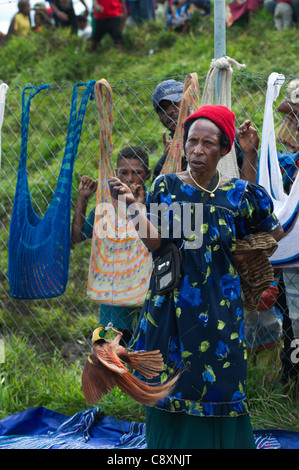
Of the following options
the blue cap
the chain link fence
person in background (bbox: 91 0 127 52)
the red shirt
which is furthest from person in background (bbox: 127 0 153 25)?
the blue cap

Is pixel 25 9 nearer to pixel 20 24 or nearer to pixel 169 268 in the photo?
pixel 20 24

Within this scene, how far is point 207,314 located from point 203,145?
65 cm

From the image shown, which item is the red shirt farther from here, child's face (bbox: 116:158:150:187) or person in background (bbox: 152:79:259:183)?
child's face (bbox: 116:158:150:187)

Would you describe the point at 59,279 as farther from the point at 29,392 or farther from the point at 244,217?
the point at 244,217

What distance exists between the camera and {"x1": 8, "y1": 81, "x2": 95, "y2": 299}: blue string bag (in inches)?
129

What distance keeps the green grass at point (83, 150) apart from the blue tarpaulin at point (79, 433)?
75mm

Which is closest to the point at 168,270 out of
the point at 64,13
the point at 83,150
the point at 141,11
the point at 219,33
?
the point at 219,33

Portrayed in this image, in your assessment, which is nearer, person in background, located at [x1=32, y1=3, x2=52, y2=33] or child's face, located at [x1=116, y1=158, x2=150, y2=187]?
child's face, located at [x1=116, y1=158, x2=150, y2=187]

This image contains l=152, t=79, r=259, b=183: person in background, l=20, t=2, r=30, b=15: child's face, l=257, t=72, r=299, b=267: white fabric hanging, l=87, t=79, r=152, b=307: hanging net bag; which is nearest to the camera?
l=257, t=72, r=299, b=267: white fabric hanging

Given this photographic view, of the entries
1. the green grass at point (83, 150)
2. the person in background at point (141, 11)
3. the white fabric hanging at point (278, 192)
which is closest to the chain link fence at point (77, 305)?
the green grass at point (83, 150)

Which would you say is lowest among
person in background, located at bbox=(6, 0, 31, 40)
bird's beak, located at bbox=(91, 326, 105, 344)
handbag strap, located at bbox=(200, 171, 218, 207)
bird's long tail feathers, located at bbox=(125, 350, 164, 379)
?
bird's long tail feathers, located at bbox=(125, 350, 164, 379)

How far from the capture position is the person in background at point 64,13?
888 cm

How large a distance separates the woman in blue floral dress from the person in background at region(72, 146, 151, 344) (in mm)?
851

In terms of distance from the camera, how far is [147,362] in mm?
2357
